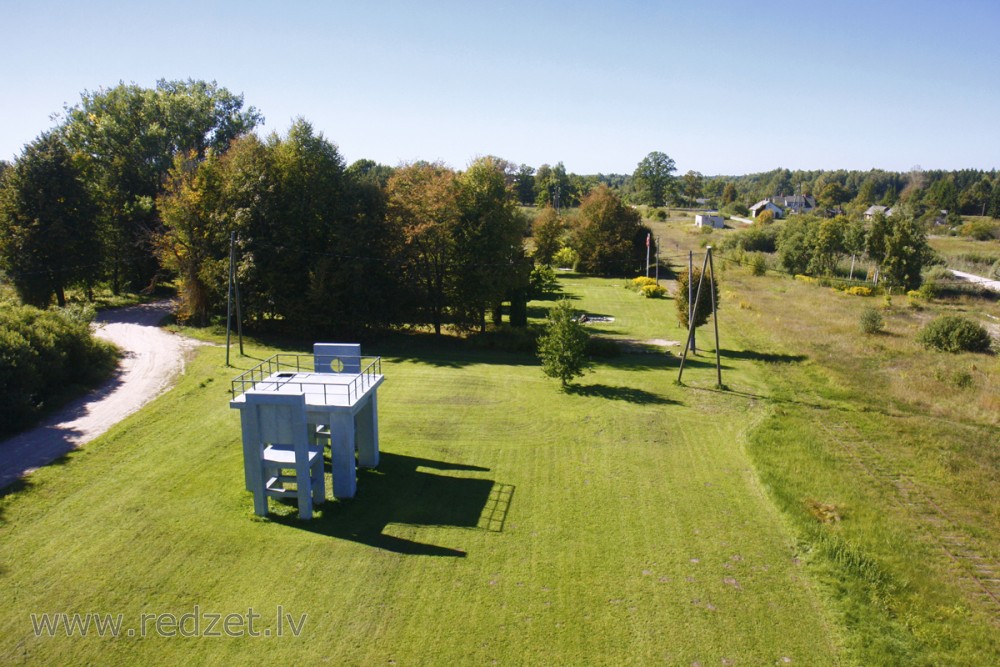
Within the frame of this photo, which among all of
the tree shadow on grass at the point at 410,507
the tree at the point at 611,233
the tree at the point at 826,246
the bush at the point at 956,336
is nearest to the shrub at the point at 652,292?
the tree at the point at 611,233

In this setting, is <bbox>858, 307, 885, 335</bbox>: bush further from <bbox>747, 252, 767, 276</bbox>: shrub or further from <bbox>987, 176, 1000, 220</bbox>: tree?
<bbox>987, 176, 1000, 220</bbox>: tree

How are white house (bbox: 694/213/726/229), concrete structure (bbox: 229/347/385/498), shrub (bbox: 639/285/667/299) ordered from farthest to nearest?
white house (bbox: 694/213/726/229) < shrub (bbox: 639/285/667/299) < concrete structure (bbox: 229/347/385/498)

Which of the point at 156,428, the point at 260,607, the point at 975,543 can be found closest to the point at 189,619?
the point at 260,607

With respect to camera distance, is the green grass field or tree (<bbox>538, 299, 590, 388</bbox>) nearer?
the green grass field

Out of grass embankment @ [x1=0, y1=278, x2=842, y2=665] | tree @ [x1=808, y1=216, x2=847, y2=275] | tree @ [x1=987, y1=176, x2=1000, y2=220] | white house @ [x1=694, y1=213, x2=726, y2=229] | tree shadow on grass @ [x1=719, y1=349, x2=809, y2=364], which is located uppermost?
tree @ [x1=987, y1=176, x2=1000, y2=220]

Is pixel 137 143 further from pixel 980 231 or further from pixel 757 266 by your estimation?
pixel 980 231

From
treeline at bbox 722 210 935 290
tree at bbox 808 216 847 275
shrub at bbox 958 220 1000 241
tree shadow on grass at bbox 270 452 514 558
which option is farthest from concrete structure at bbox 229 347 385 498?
shrub at bbox 958 220 1000 241
